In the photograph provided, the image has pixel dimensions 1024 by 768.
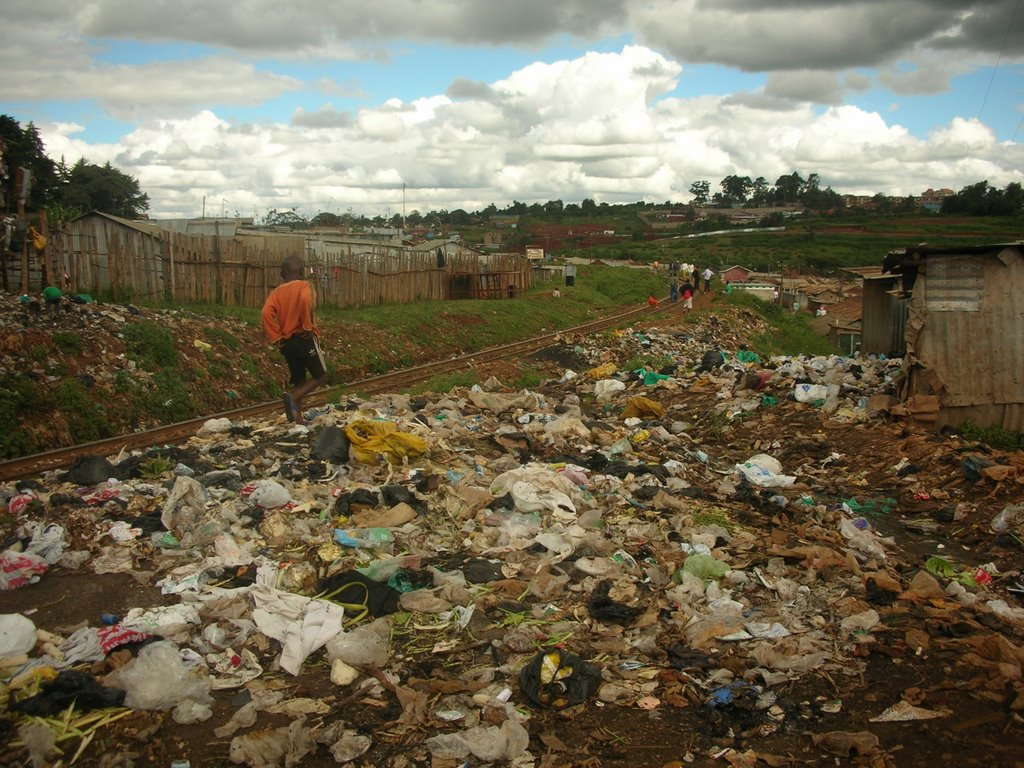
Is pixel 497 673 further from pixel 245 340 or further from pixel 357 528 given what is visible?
pixel 245 340

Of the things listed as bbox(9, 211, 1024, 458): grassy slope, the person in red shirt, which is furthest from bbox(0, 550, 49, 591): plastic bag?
bbox(9, 211, 1024, 458): grassy slope

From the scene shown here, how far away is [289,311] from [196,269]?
936 centimetres

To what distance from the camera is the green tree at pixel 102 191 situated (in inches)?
1455

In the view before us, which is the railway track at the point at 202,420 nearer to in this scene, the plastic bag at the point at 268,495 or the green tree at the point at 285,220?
the plastic bag at the point at 268,495

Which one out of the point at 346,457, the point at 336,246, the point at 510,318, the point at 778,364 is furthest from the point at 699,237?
the point at 346,457

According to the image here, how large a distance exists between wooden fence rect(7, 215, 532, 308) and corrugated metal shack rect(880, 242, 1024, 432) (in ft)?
42.0

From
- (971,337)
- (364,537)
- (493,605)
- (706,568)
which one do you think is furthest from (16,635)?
(971,337)

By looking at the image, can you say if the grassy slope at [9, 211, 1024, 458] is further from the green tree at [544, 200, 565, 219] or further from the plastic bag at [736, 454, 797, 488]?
the green tree at [544, 200, 565, 219]

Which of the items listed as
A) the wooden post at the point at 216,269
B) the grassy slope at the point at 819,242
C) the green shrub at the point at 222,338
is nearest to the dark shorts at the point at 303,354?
the green shrub at the point at 222,338

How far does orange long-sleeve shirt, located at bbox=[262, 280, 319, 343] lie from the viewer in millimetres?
7652

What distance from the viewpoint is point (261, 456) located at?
716cm

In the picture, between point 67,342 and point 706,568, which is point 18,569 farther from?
point 67,342

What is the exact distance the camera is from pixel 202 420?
10703 millimetres

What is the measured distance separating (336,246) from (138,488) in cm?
2715
